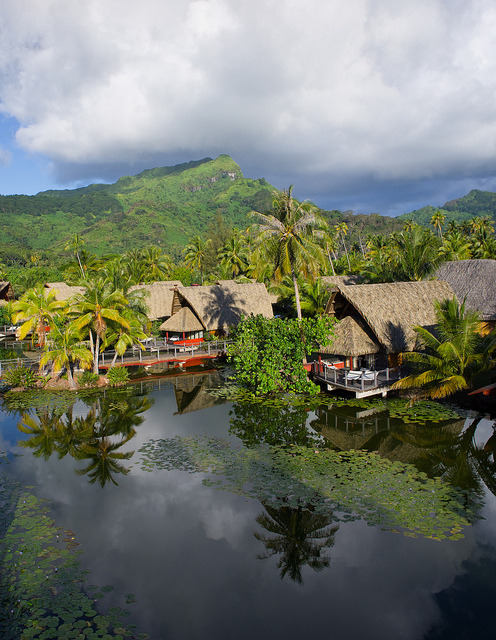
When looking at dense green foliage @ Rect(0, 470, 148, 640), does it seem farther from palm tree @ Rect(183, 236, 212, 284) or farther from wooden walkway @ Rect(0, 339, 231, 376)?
palm tree @ Rect(183, 236, 212, 284)

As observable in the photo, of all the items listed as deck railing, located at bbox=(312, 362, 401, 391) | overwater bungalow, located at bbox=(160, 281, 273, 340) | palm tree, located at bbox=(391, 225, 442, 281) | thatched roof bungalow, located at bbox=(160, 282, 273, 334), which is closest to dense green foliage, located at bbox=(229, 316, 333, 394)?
deck railing, located at bbox=(312, 362, 401, 391)

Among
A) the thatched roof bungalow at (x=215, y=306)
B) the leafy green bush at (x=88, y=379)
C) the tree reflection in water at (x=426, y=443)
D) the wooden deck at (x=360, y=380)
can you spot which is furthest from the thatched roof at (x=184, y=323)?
the tree reflection in water at (x=426, y=443)

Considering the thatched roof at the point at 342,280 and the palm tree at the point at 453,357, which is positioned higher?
the thatched roof at the point at 342,280

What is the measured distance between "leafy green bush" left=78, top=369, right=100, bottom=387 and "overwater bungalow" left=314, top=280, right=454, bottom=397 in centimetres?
1361

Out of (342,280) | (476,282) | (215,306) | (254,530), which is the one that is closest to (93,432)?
(254,530)

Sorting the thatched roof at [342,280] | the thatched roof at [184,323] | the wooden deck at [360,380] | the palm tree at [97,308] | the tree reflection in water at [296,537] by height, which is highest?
the thatched roof at [342,280]

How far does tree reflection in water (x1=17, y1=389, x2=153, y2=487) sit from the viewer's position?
→ 1652cm

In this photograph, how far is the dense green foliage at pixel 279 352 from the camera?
2433cm

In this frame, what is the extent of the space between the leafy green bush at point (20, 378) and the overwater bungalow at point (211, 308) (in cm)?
1233

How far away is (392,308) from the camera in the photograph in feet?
84.4

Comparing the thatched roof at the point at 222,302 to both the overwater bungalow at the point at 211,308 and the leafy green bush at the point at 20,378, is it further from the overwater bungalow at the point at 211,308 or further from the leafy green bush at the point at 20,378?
the leafy green bush at the point at 20,378

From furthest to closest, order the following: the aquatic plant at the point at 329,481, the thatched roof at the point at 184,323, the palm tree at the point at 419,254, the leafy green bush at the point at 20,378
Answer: the thatched roof at the point at 184,323 < the palm tree at the point at 419,254 < the leafy green bush at the point at 20,378 < the aquatic plant at the point at 329,481

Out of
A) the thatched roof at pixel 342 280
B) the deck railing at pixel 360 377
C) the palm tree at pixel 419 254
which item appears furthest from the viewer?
the thatched roof at pixel 342 280

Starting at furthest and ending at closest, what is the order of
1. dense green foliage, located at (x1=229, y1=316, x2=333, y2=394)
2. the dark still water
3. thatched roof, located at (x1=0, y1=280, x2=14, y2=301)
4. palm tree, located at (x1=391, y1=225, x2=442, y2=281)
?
thatched roof, located at (x1=0, y1=280, x2=14, y2=301)
palm tree, located at (x1=391, y1=225, x2=442, y2=281)
dense green foliage, located at (x1=229, y1=316, x2=333, y2=394)
the dark still water
